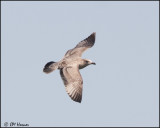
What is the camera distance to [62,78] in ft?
54.4

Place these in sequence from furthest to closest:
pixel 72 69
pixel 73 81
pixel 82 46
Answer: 1. pixel 82 46
2. pixel 72 69
3. pixel 73 81

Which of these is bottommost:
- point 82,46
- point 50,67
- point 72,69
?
point 72,69

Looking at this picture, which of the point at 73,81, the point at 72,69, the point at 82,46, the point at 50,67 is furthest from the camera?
the point at 82,46

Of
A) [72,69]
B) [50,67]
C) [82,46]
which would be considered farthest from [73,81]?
[82,46]

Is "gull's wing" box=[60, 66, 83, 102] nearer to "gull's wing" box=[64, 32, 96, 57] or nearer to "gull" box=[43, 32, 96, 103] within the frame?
"gull" box=[43, 32, 96, 103]

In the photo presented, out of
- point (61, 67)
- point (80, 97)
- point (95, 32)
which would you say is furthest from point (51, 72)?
point (95, 32)

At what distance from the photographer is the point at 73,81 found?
16500mm

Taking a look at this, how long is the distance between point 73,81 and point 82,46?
351 cm

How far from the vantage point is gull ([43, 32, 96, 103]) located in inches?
642

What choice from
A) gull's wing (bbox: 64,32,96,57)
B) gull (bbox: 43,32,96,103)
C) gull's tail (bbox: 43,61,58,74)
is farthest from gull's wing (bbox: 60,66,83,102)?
gull's wing (bbox: 64,32,96,57)

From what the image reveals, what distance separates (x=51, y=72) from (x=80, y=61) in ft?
4.06

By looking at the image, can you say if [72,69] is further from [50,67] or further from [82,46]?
[82,46]

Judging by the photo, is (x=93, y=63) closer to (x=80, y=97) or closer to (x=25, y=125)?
(x=80, y=97)

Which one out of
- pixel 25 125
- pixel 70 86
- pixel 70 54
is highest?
pixel 70 54
